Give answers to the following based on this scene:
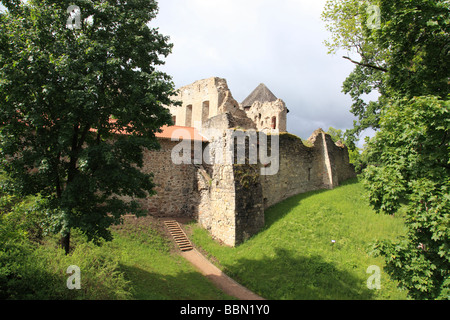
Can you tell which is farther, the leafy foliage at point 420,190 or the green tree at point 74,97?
the green tree at point 74,97

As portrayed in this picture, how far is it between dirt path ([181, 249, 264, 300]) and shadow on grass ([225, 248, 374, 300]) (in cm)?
27

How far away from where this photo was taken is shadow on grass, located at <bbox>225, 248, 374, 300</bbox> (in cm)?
872

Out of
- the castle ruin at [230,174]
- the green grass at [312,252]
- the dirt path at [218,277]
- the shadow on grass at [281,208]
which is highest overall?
the castle ruin at [230,174]

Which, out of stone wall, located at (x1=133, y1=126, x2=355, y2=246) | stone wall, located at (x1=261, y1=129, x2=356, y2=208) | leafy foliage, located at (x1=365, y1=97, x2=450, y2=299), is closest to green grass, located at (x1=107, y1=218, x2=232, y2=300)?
stone wall, located at (x1=133, y1=126, x2=355, y2=246)

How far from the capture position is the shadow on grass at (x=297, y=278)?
8.72 m

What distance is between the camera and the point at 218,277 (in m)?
10.8

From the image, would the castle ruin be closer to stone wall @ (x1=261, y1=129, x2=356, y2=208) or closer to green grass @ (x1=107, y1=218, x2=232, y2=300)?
stone wall @ (x1=261, y1=129, x2=356, y2=208)

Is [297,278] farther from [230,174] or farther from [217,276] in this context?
[230,174]

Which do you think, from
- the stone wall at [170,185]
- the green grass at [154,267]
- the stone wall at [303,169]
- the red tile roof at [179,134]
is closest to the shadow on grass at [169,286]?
the green grass at [154,267]

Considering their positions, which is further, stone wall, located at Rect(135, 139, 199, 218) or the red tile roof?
the red tile roof

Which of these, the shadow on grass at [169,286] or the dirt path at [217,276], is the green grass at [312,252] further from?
the shadow on grass at [169,286]

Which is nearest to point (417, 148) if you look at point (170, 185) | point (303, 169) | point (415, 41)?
point (415, 41)

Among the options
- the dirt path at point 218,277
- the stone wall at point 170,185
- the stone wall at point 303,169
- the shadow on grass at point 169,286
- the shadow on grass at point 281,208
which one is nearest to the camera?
the shadow on grass at point 169,286

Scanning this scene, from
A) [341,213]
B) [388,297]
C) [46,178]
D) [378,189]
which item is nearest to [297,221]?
[341,213]
